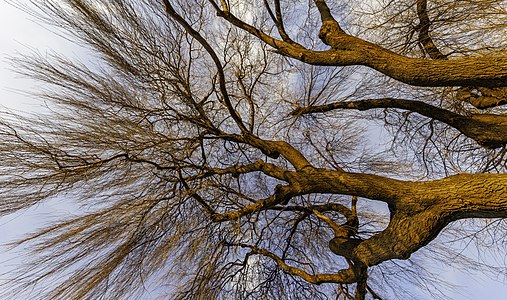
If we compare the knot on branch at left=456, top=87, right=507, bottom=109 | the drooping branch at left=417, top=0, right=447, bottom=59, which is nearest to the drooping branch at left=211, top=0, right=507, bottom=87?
the drooping branch at left=417, top=0, right=447, bottom=59

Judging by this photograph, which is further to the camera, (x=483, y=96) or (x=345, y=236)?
(x=483, y=96)

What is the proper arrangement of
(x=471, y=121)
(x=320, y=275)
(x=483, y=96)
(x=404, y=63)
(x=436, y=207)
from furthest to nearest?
(x=320, y=275) → (x=483, y=96) → (x=471, y=121) → (x=404, y=63) → (x=436, y=207)

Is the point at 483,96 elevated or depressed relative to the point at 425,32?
depressed

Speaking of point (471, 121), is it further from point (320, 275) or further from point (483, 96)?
point (320, 275)

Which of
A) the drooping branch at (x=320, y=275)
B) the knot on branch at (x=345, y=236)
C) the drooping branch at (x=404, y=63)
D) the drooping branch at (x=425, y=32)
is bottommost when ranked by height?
the drooping branch at (x=320, y=275)

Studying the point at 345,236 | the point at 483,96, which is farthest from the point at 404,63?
the point at 345,236

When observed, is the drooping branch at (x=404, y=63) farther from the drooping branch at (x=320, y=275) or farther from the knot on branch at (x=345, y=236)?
the drooping branch at (x=320, y=275)

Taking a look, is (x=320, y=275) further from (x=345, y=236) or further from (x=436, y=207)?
(x=436, y=207)

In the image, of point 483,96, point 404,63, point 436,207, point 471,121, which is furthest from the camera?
point 483,96

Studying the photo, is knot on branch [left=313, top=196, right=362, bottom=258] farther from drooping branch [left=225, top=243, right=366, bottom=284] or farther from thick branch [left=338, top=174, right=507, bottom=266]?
thick branch [left=338, top=174, right=507, bottom=266]

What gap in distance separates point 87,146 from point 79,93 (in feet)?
1.43

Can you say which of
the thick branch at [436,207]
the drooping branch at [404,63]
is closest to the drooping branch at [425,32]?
the drooping branch at [404,63]

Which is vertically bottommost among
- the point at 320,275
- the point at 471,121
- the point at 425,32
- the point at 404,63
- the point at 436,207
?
the point at 320,275

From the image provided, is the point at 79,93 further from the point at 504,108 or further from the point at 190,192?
the point at 504,108
